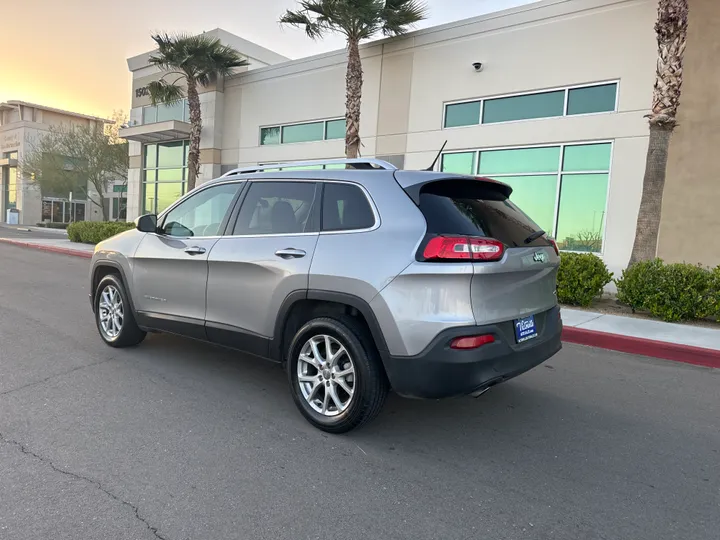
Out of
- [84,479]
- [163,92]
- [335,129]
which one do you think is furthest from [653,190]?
[163,92]

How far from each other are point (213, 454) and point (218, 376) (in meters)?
1.52

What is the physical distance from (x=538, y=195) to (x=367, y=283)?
409 inches

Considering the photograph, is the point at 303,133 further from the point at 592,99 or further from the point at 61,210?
the point at 61,210

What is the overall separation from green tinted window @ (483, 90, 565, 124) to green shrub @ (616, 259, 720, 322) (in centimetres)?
561

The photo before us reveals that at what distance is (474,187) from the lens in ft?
11.9

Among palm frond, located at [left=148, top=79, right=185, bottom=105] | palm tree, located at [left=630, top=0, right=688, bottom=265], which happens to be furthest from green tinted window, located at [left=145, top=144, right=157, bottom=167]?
palm tree, located at [left=630, top=0, right=688, bottom=265]

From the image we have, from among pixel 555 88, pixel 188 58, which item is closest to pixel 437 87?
pixel 555 88

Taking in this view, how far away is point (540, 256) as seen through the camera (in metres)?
3.65

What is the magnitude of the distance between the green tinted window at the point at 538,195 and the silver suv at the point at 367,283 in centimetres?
892

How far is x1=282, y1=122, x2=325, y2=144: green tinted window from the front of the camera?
16906 millimetres

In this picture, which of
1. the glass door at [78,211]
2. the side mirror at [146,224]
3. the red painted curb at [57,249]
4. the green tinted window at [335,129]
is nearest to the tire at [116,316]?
the side mirror at [146,224]

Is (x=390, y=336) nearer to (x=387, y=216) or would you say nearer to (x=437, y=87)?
(x=387, y=216)

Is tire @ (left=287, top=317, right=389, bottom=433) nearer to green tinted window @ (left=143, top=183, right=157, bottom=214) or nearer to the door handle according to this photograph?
the door handle

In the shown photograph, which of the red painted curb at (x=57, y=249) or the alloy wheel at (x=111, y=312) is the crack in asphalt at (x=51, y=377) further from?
the red painted curb at (x=57, y=249)
